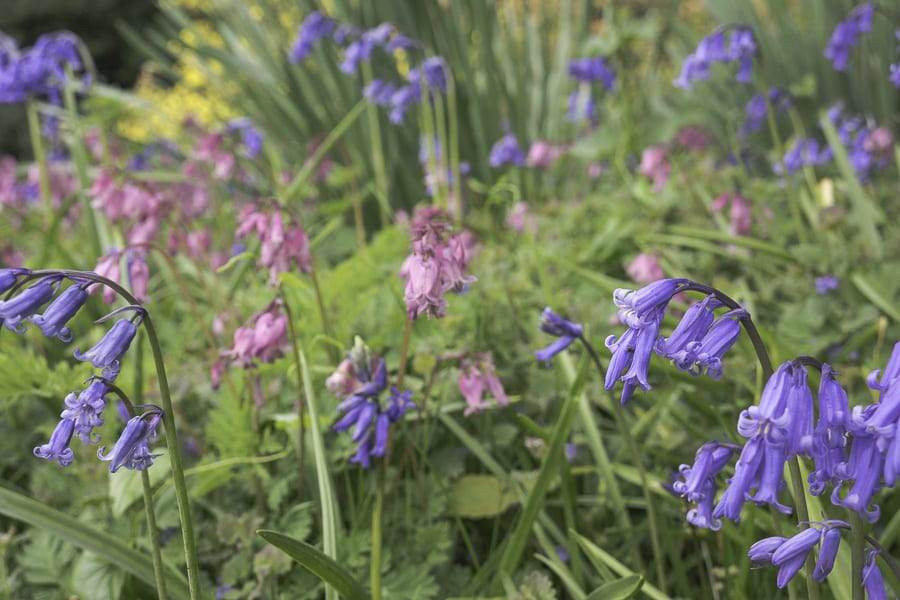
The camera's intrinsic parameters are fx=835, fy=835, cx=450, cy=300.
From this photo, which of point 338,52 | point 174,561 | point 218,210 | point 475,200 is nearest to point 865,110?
point 475,200

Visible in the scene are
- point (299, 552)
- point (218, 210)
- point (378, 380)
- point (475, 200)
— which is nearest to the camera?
point (299, 552)

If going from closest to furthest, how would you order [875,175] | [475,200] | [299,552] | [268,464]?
[299,552] → [268,464] → [875,175] → [475,200]

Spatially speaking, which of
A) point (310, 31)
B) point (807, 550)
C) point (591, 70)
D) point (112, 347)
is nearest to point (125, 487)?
point (112, 347)

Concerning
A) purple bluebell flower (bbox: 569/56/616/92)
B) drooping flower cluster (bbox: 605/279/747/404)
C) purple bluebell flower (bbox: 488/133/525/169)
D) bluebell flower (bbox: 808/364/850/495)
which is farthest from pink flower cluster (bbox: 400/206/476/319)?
purple bluebell flower (bbox: 569/56/616/92)

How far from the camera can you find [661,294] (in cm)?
112

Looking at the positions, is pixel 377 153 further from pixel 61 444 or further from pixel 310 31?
pixel 61 444

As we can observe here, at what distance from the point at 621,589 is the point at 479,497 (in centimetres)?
72

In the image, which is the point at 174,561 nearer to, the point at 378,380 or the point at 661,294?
the point at 378,380

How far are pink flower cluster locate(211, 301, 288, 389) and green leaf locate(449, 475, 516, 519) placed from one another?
1.89ft

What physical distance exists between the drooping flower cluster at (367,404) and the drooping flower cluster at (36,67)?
2.58m

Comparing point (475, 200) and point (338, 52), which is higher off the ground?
point (338, 52)

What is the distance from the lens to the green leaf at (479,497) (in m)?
2.06

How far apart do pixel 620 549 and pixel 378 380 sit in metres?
0.82

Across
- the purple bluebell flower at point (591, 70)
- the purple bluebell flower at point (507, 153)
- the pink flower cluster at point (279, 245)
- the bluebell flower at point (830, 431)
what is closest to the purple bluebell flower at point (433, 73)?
the purple bluebell flower at point (507, 153)
